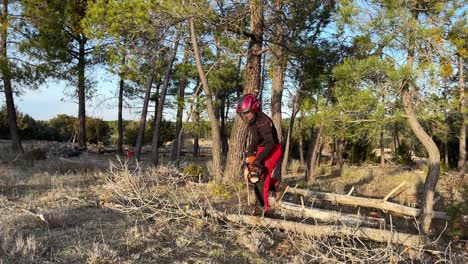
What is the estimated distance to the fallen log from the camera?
485cm

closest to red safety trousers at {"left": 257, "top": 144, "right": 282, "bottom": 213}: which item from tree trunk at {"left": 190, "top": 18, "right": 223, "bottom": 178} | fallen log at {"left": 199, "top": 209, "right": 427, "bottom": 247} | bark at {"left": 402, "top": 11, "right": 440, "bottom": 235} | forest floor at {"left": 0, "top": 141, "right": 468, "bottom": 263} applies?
forest floor at {"left": 0, "top": 141, "right": 468, "bottom": 263}

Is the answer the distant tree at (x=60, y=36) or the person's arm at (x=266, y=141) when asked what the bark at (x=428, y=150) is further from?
the distant tree at (x=60, y=36)

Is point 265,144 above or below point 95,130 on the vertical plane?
below

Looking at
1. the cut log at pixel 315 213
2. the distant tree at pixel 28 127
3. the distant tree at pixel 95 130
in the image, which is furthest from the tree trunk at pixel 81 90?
the cut log at pixel 315 213

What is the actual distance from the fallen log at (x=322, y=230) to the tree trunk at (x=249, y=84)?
3.46 metres

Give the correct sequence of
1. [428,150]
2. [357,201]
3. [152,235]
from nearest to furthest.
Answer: [152,235], [428,150], [357,201]

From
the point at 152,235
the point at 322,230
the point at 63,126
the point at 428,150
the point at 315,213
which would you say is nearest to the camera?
the point at 152,235

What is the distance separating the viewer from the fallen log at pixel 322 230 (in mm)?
4848

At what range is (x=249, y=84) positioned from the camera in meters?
8.84

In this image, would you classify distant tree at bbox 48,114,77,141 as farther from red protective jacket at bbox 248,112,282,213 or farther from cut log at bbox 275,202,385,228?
red protective jacket at bbox 248,112,282,213

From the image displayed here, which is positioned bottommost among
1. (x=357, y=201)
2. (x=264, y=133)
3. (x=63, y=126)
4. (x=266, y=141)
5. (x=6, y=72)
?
(x=357, y=201)

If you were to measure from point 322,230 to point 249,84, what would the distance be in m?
4.49

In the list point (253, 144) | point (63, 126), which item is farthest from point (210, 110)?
point (63, 126)

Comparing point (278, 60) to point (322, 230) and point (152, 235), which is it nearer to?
point (322, 230)
